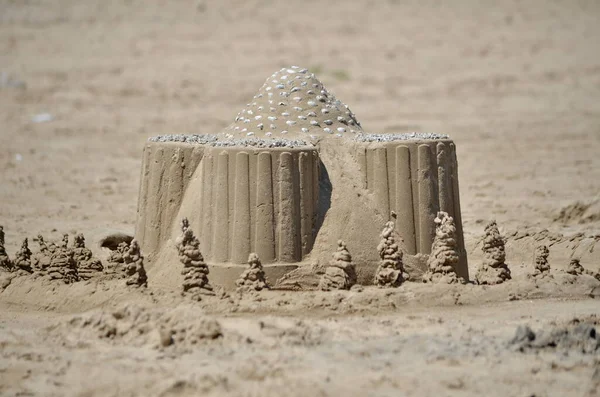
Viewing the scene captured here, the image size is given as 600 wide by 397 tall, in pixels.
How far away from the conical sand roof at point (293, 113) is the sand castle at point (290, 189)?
1cm

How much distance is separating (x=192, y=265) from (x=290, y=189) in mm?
1075

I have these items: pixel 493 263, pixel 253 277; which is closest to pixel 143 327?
pixel 253 277

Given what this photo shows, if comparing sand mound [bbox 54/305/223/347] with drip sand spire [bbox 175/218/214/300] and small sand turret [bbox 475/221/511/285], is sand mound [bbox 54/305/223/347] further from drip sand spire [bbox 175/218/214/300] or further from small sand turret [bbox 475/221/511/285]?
small sand turret [bbox 475/221/511/285]

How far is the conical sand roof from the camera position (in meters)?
10.7

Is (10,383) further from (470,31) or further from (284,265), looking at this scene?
(470,31)

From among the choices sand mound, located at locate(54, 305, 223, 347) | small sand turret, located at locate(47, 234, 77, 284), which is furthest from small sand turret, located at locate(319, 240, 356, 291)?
small sand turret, located at locate(47, 234, 77, 284)

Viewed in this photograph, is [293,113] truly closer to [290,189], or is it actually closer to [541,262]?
[290,189]

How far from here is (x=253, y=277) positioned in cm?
970

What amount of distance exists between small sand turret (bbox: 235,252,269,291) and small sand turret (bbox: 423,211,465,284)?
1.48 meters

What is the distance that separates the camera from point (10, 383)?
26.7 feet

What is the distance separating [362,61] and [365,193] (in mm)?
20272

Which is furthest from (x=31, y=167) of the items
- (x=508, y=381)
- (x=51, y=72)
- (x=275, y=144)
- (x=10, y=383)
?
(x=508, y=381)

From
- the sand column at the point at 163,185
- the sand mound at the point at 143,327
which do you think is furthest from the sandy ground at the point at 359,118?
the sand column at the point at 163,185

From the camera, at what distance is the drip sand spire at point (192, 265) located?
969cm
